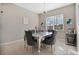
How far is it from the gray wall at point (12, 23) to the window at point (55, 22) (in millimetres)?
220

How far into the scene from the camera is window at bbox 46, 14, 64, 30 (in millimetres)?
1734

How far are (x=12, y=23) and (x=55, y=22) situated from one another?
0.73 meters

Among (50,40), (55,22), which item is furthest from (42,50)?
(55,22)

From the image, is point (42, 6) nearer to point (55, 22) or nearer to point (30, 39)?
point (55, 22)

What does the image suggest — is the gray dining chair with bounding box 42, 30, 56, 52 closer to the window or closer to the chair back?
the window

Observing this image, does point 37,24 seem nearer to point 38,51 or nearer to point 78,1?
point 38,51

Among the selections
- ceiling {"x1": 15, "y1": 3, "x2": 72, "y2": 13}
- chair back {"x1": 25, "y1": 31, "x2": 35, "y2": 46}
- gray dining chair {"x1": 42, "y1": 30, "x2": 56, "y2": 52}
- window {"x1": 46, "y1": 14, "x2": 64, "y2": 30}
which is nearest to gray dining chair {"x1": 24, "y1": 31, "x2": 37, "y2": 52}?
chair back {"x1": 25, "y1": 31, "x2": 35, "y2": 46}

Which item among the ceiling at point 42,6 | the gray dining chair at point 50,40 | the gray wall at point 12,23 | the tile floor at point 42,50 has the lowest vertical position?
the tile floor at point 42,50

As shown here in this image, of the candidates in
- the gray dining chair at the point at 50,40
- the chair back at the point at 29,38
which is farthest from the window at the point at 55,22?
the chair back at the point at 29,38

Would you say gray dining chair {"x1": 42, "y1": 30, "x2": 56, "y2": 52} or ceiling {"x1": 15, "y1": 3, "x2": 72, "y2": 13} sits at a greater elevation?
ceiling {"x1": 15, "y1": 3, "x2": 72, "y2": 13}

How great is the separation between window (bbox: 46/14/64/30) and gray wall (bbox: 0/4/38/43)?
0.22m

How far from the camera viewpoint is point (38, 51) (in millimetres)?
1705

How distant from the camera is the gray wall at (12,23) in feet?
5.48

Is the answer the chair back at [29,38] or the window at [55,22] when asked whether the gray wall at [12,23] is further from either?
the window at [55,22]
